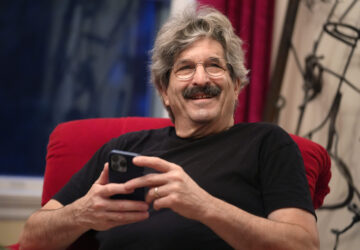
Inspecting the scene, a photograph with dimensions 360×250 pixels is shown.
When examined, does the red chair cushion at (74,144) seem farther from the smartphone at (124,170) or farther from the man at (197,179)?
the smartphone at (124,170)

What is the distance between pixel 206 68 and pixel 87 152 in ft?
1.67

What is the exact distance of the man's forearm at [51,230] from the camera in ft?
3.83

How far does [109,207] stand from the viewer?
99cm

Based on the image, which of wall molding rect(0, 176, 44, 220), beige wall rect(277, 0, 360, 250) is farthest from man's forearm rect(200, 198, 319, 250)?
wall molding rect(0, 176, 44, 220)

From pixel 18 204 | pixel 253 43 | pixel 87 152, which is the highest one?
pixel 253 43

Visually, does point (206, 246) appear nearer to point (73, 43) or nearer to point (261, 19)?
point (261, 19)

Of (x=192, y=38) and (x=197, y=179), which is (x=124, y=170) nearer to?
(x=197, y=179)

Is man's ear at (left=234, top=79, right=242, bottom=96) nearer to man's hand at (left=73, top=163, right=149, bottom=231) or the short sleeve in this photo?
the short sleeve

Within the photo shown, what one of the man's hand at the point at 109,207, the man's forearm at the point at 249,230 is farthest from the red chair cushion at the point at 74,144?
the man's forearm at the point at 249,230

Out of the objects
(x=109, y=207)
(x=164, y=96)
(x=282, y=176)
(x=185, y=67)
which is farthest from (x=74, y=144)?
(x=282, y=176)

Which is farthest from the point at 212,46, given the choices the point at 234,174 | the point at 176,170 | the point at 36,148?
the point at 36,148

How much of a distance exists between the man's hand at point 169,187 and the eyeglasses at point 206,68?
0.53m

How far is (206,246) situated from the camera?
113cm

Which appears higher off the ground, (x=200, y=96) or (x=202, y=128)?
(x=200, y=96)
